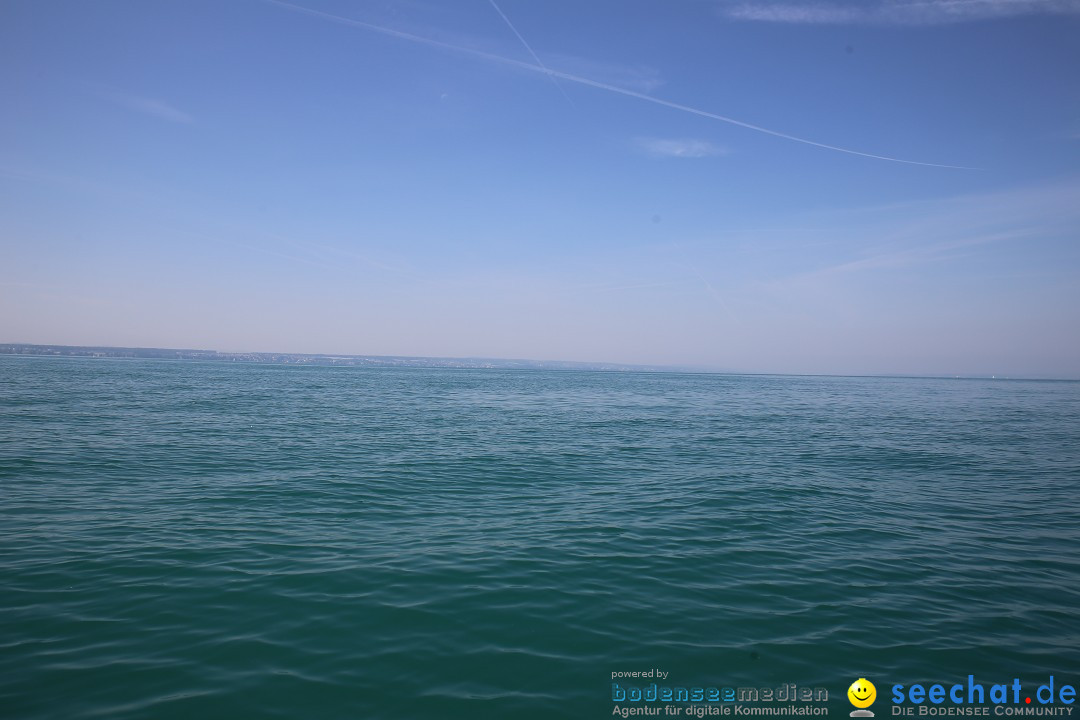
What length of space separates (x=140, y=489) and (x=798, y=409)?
2085 inches

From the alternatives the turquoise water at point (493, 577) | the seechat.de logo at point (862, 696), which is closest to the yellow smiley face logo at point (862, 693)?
the seechat.de logo at point (862, 696)

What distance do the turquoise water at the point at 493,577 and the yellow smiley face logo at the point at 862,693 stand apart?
0.15 metres

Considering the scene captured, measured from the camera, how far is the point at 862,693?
7227 mm

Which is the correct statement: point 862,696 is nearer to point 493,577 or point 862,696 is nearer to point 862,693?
point 862,693

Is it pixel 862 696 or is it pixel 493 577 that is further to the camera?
pixel 493 577

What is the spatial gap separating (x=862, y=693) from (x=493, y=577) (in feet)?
20.2

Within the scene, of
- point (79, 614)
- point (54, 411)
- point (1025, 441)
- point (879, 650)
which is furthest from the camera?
point (54, 411)

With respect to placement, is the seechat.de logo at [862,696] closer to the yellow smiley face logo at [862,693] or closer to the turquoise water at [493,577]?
the yellow smiley face logo at [862,693]

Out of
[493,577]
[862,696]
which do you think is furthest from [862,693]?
[493,577]

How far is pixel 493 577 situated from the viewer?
10570 millimetres

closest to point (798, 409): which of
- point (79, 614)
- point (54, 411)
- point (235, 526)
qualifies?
point (235, 526)

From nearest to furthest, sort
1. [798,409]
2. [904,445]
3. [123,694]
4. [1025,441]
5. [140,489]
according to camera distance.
→ [123,694], [140,489], [904,445], [1025,441], [798,409]

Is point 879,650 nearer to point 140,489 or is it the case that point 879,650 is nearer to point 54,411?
point 140,489

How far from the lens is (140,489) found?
16.6m
